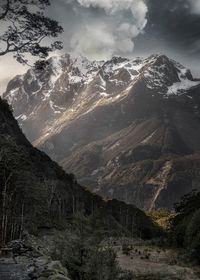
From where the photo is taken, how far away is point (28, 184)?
61.3 m

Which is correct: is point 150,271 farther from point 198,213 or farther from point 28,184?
point 198,213

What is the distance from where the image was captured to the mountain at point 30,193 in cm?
4941

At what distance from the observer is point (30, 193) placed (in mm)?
66250

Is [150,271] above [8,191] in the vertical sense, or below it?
below

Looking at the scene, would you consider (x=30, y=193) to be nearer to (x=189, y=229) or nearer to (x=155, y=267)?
(x=155, y=267)

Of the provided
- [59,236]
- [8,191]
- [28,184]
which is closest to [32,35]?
[59,236]

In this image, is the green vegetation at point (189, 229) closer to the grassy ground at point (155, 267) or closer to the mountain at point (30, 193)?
the grassy ground at point (155, 267)

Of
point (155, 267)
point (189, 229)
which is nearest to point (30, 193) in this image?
point (155, 267)

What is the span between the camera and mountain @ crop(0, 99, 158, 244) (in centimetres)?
4941

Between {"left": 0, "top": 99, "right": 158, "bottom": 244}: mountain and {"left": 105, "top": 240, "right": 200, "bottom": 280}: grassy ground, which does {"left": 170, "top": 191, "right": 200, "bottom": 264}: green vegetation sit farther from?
{"left": 0, "top": 99, "right": 158, "bottom": 244}: mountain

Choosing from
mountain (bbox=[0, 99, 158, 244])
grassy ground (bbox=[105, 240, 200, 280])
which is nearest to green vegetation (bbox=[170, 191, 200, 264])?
grassy ground (bbox=[105, 240, 200, 280])

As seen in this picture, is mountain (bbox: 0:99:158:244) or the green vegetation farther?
the green vegetation

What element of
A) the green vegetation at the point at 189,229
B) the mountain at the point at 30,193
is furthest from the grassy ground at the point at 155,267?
the mountain at the point at 30,193

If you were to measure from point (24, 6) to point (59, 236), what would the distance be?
1617 centimetres
